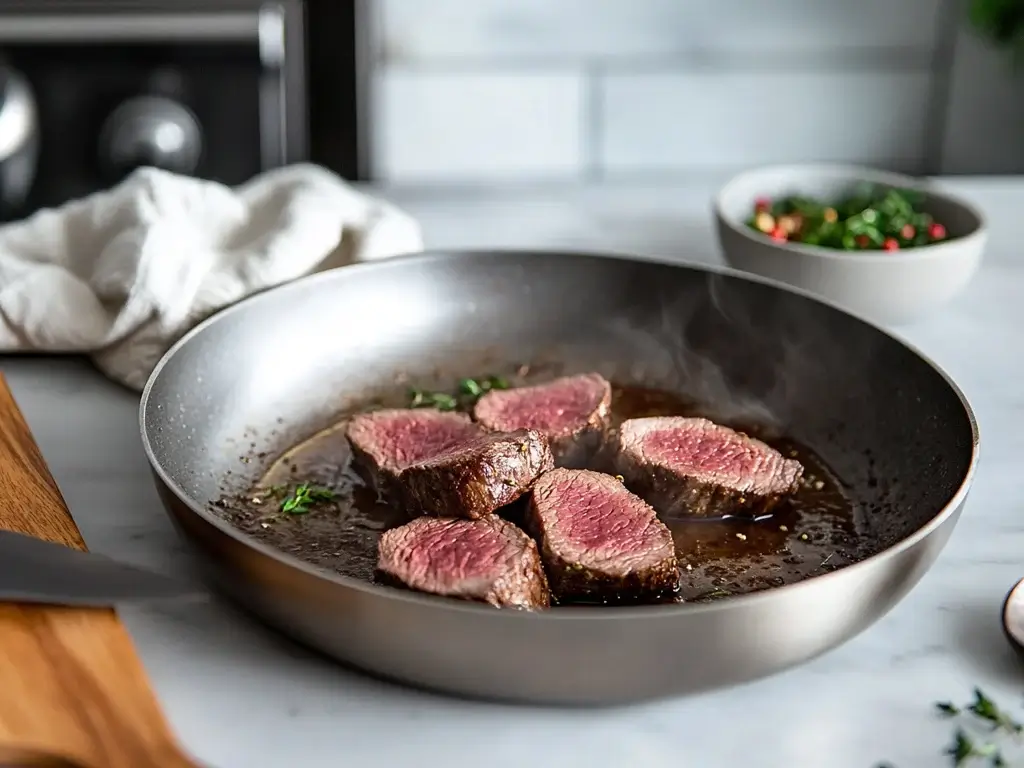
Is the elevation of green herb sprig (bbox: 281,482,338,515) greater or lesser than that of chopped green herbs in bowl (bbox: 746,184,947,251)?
lesser

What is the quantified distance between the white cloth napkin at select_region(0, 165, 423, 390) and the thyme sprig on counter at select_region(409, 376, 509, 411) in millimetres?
240

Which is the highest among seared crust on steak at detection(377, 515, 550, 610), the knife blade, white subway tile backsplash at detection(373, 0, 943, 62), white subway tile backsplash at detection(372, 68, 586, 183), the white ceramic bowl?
white subway tile backsplash at detection(373, 0, 943, 62)

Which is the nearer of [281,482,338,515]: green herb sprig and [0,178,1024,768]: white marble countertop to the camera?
[0,178,1024,768]: white marble countertop

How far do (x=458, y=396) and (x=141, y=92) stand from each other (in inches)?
65.4

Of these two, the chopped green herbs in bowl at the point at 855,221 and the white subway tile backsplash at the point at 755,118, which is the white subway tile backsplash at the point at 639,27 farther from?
the chopped green herbs in bowl at the point at 855,221

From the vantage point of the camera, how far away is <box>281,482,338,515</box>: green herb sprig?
1.30 metres

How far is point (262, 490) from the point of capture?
4.48ft

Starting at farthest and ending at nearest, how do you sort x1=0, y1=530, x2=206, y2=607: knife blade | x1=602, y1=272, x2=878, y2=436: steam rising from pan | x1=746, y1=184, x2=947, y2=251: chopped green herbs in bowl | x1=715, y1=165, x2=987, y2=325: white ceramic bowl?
x1=746, y1=184, x2=947, y2=251: chopped green herbs in bowl
x1=715, y1=165, x2=987, y2=325: white ceramic bowl
x1=602, y1=272, x2=878, y2=436: steam rising from pan
x1=0, y1=530, x2=206, y2=607: knife blade

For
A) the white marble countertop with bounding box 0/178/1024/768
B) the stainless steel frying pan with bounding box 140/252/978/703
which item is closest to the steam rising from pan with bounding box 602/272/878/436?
the stainless steel frying pan with bounding box 140/252/978/703

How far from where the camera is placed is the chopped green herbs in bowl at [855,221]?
6.04 ft

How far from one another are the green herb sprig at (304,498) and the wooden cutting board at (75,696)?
0.27m

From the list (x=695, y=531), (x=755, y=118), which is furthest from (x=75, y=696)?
(x=755, y=118)

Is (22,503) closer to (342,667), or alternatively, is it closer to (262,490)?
(262,490)

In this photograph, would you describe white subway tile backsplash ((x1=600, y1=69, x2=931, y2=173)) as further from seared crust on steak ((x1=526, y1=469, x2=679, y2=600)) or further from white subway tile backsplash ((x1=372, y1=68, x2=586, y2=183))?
seared crust on steak ((x1=526, y1=469, x2=679, y2=600))
